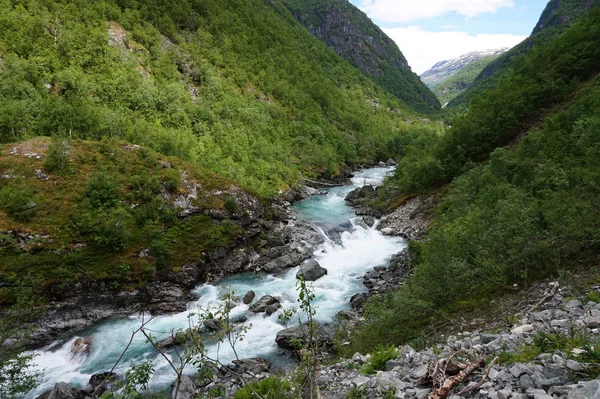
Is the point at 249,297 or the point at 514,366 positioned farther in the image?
the point at 249,297

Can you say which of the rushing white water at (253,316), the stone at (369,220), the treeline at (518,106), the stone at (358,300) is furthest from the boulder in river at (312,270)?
the treeline at (518,106)

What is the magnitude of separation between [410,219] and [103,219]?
95.7 ft

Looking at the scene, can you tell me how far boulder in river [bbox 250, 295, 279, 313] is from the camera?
21953 mm

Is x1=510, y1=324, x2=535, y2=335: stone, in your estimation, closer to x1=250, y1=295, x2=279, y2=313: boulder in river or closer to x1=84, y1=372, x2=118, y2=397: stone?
x1=84, y1=372, x2=118, y2=397: stone

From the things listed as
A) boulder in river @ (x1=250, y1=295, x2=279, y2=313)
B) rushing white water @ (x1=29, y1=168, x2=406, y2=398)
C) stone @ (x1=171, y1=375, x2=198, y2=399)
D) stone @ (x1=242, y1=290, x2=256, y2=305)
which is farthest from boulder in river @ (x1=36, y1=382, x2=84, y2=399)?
stone @ (x1=242, y1=290, x2=256, y2=305)

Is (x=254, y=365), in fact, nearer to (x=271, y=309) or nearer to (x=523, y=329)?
(x=271, y=309)

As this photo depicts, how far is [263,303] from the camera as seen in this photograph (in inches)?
878

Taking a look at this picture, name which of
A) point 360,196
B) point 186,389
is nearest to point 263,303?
point 186,389

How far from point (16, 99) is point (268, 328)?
39.7 m

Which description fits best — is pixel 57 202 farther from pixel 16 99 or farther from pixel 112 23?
pixel 112 23

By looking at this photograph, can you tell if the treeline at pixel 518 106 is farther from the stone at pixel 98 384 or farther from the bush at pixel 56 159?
the bush at pixel 56 159

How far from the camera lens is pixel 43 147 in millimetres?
28281

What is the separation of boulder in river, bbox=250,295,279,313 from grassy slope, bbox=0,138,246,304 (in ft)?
23.0

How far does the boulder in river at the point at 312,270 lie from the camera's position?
26484 mm
